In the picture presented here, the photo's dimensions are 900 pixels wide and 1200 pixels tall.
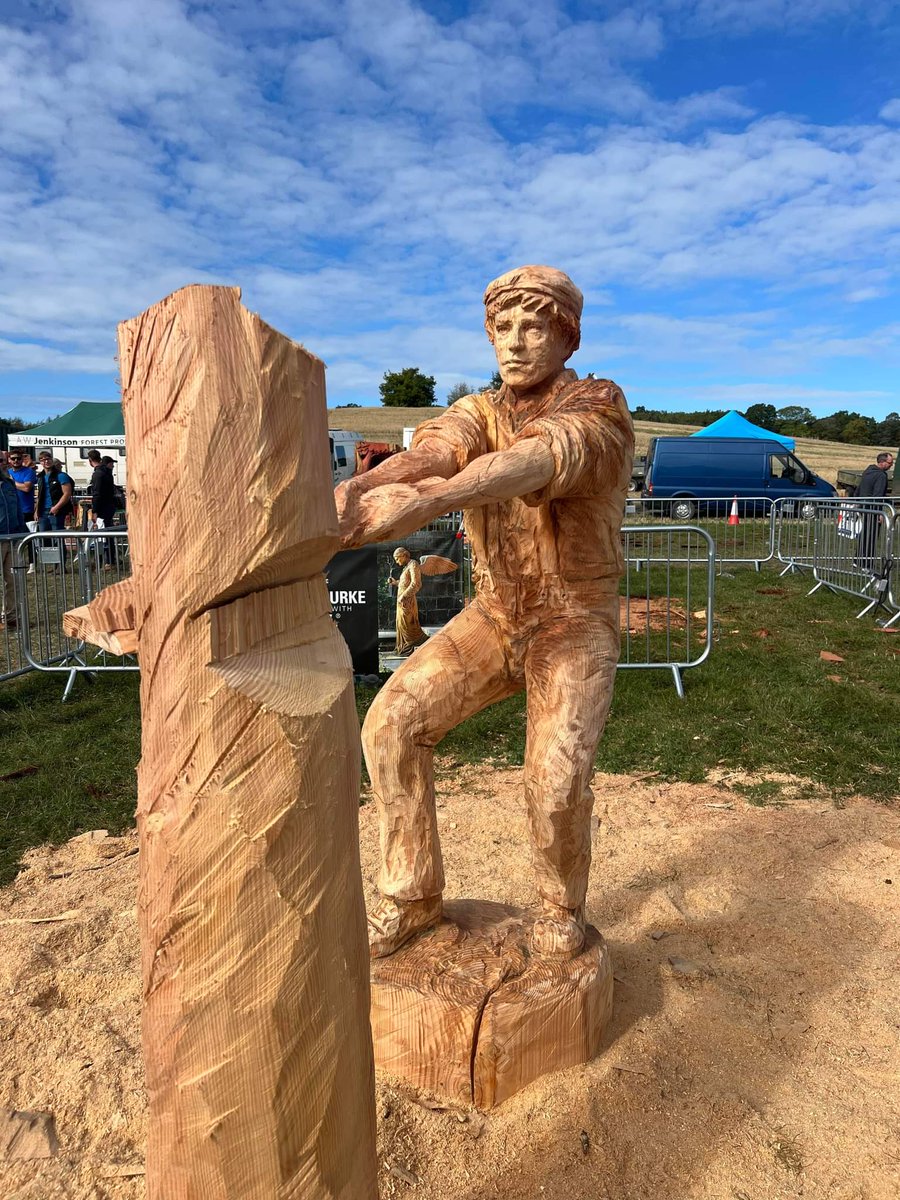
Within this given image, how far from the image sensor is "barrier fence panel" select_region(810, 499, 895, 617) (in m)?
9.31

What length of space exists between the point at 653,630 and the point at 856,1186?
6.66 meters

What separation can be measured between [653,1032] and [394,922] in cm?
87

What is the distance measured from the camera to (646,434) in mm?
41500

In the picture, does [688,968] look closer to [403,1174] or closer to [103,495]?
[403,1174]

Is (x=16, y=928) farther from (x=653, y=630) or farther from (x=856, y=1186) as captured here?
(x=653, y=630)

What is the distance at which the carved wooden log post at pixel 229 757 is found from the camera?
45.7 inches

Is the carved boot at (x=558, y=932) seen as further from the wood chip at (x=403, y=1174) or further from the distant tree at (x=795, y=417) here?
the distant tree at (x=795, y=417)

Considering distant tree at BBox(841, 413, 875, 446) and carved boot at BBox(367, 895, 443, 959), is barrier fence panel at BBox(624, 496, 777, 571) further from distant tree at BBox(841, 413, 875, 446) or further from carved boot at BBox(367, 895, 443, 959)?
distant tree at BBox(841, 413, 875, 446)

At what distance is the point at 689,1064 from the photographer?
2457mm

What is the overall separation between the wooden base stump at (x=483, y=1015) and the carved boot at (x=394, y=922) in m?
0.03

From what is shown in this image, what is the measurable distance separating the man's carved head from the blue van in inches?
734

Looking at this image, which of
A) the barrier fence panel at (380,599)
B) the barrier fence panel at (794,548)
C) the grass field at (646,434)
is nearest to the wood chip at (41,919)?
the barrier fence panel at (380,599)

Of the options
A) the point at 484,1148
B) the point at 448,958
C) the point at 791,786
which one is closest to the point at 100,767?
the point at 448,958

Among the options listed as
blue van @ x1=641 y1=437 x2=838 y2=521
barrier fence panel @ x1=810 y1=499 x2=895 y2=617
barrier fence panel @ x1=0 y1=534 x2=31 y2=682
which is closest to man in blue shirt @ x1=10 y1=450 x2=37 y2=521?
barrier fence panel @ x1=0 y1=534 x2=31 y2=682
